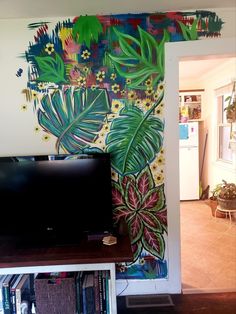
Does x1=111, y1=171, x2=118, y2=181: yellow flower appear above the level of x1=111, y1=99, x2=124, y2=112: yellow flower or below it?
below

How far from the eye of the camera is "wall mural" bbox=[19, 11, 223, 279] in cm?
195

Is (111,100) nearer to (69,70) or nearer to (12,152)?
(69,70)

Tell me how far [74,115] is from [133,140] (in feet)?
1.62

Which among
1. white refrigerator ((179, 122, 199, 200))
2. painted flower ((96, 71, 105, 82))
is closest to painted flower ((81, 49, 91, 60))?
painted flower ((96, 71, 105, 82))

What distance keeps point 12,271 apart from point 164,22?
79.1 inches

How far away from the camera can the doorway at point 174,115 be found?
6.38 feet

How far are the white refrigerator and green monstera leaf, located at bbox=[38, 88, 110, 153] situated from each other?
3.00 meters

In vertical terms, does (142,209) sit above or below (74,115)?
below

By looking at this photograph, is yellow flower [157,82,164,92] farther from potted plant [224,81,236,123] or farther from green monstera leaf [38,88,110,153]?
potted plant [224,81,236,123]

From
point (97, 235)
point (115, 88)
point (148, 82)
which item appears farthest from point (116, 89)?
point (97, 235)

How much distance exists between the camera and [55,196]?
1.84m

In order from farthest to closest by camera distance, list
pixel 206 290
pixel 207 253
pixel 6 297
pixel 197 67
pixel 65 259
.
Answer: pixel 197 67, pixel 207 253, pixel 206 290, pixel 6 297, pixel 65 259

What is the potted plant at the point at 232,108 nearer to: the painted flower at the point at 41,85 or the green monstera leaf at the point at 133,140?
the green monstera leaf at the point at 133,140

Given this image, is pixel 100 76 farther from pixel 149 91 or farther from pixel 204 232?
pixel 204 232
